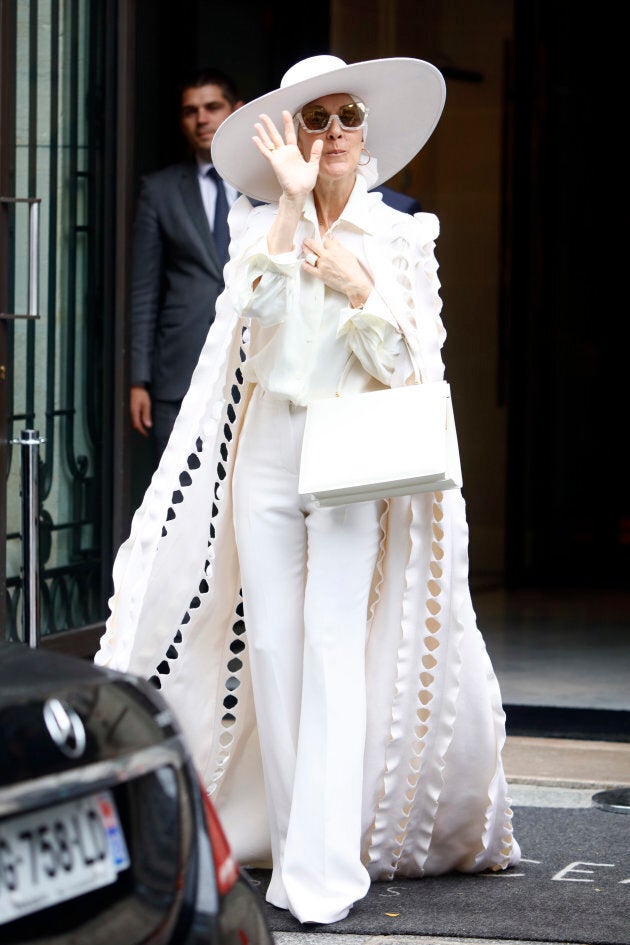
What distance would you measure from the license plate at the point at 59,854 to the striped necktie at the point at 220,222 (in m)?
4.53

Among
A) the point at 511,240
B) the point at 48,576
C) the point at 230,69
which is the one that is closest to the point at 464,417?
the point at 511,240

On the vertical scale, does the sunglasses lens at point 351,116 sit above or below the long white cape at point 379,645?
above

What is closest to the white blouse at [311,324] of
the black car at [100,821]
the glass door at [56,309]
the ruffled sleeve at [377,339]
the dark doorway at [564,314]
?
the ruffled sleeve at [377,339]

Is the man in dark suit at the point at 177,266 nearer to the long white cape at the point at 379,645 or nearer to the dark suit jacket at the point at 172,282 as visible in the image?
the dark suit jacket at the point at 172,282

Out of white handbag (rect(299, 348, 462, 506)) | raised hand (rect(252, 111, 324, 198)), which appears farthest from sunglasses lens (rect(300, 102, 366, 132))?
white handbag (rect(299, 348, 462, 506))

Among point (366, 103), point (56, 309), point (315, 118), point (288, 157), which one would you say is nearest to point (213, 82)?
point (56, 309)

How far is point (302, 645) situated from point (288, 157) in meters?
1.13

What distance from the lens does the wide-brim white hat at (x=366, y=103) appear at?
13.2 feet

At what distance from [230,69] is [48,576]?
272cm

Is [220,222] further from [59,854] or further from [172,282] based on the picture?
[59,854]

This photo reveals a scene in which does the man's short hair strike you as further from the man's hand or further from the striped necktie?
the man's hand

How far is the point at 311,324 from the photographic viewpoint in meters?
4.00

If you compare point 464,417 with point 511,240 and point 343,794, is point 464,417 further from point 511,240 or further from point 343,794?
point 343,794

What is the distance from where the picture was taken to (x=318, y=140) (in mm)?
3961
